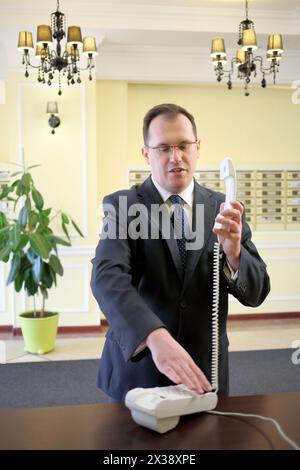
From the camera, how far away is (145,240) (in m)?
1.40

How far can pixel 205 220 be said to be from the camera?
1.45m

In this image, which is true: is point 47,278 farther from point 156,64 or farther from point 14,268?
point 156,64

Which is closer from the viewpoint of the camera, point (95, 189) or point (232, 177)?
point (232, 177)

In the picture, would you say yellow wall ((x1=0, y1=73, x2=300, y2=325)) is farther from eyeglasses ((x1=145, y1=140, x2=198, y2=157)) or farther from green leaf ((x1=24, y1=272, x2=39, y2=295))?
eyeglasses ((x1=145, y1=140, x2=198, y2=157))

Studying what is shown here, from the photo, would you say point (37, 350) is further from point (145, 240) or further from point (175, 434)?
point (175, 434)

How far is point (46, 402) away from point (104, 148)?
3.14m

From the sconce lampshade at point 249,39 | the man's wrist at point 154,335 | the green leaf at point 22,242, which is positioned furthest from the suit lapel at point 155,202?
the green leaf at point 22,242

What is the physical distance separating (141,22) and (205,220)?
13.9ft

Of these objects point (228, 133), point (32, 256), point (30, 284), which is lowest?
point (30, 284)

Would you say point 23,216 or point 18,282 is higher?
point 23,216

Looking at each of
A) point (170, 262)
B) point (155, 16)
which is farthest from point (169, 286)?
point (155, 16)

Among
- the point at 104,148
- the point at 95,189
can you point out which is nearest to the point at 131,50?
the point at 104,148
